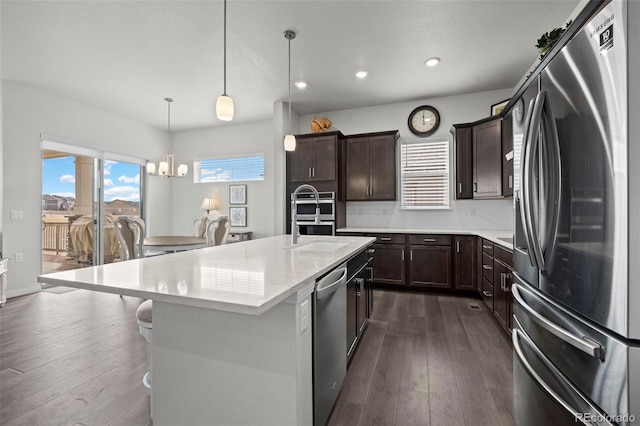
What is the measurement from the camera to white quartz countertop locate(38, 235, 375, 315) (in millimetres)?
908

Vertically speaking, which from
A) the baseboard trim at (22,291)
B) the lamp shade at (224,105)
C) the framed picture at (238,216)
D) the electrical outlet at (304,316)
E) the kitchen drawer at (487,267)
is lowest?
the baseboard trim at (22,291)

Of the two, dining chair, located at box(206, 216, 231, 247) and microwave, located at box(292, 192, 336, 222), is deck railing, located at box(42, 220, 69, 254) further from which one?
microwave, located at box(292, 192, 336, 222)

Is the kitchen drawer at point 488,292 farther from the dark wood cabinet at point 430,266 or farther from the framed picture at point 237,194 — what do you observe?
the framed picture at point 237,194

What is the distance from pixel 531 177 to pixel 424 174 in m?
3.65

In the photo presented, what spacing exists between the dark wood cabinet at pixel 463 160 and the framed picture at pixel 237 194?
159 inches

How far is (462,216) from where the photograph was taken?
14.6 ft

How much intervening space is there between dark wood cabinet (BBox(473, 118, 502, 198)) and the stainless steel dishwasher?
2.90 metres

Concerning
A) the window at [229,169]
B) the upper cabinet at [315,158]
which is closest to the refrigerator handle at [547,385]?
the upper cabinet at [315,158]

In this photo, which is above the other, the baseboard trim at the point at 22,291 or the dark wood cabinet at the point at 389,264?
the dark wood cabinet at the point at 389,264

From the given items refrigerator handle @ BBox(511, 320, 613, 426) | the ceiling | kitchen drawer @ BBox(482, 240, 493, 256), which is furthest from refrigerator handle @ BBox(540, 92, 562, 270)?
kitchen drawer @ BBox(482, 240, 493, 256)

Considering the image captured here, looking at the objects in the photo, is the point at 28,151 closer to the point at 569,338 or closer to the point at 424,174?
the point at 424,174

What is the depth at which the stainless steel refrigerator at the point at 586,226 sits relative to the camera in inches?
29.9

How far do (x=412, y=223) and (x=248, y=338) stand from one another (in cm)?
405

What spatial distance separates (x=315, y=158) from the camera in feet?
15.3
